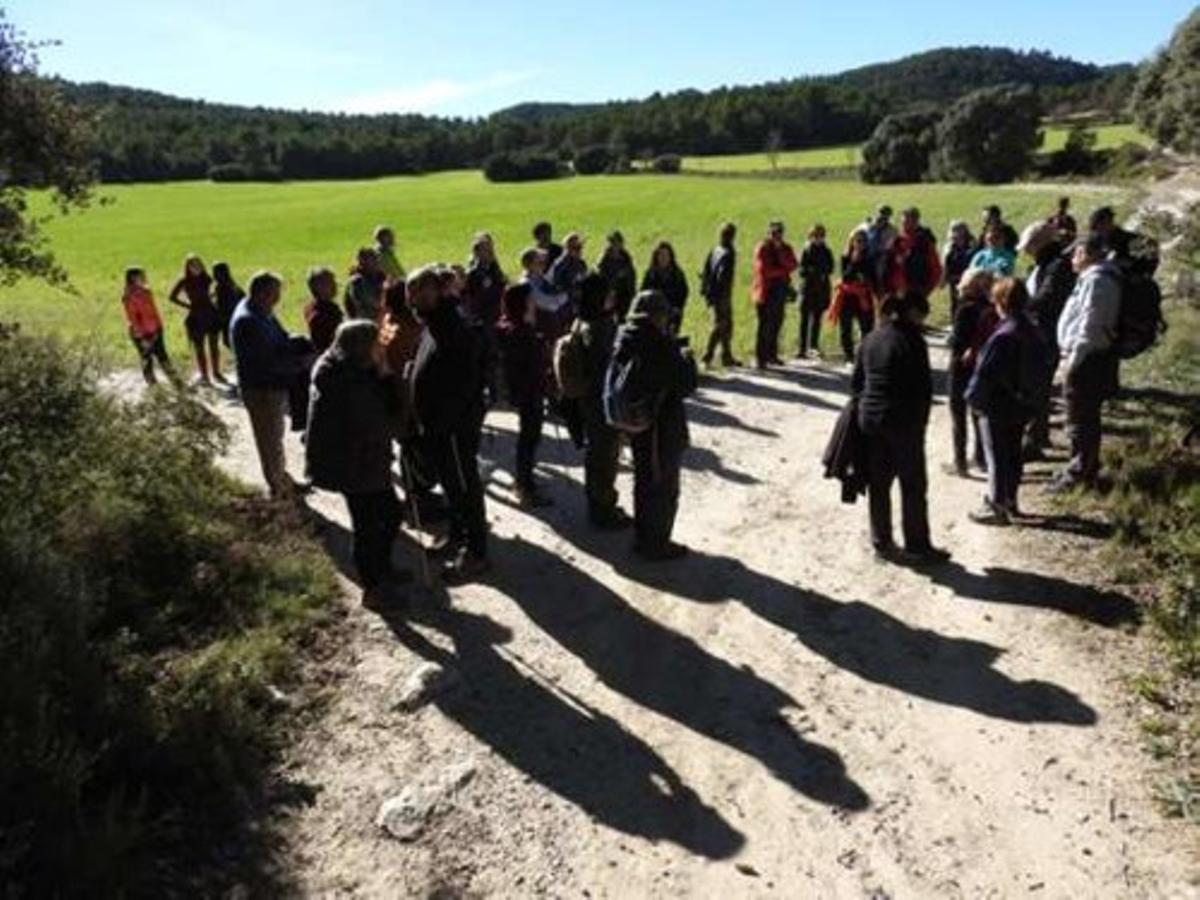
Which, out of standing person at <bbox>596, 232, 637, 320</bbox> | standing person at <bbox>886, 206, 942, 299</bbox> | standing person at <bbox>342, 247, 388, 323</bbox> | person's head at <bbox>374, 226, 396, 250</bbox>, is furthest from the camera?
standing person at <bbox>886, 206, 942, 299</bbox>

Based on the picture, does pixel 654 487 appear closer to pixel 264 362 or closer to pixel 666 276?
pixel 264 362

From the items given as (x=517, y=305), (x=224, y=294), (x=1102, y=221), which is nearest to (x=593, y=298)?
(x=517, y=305)

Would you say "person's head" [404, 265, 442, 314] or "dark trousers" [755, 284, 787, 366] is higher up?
"person's head" [404, 265, 442, 314]

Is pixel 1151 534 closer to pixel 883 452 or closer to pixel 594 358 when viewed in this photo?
pixel 883 452

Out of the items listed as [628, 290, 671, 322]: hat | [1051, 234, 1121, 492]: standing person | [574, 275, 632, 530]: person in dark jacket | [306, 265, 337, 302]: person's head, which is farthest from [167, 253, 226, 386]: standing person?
[1051, 234, 1121, 492]: standing person

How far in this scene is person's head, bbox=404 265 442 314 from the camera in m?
8.02

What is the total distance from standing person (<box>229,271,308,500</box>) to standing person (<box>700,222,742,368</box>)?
730 centimetres

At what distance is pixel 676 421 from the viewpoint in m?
8.61

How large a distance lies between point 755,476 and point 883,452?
2819mm

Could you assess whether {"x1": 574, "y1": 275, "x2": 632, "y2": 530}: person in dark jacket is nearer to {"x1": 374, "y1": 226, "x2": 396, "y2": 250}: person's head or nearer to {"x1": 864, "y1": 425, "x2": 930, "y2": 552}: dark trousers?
{"x1": 864, "y1": 425, "x2": 930, "y2": 552}: dark trousers

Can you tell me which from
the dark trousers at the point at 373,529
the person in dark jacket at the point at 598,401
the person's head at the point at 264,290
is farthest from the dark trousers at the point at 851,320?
the dark trousers at the point at 373,529

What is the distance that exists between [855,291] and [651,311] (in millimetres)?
8136

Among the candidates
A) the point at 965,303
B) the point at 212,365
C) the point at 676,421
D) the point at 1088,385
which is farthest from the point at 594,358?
the point at 212,365

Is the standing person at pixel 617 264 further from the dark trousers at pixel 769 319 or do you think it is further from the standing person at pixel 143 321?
the standing person at pixel 143 321
